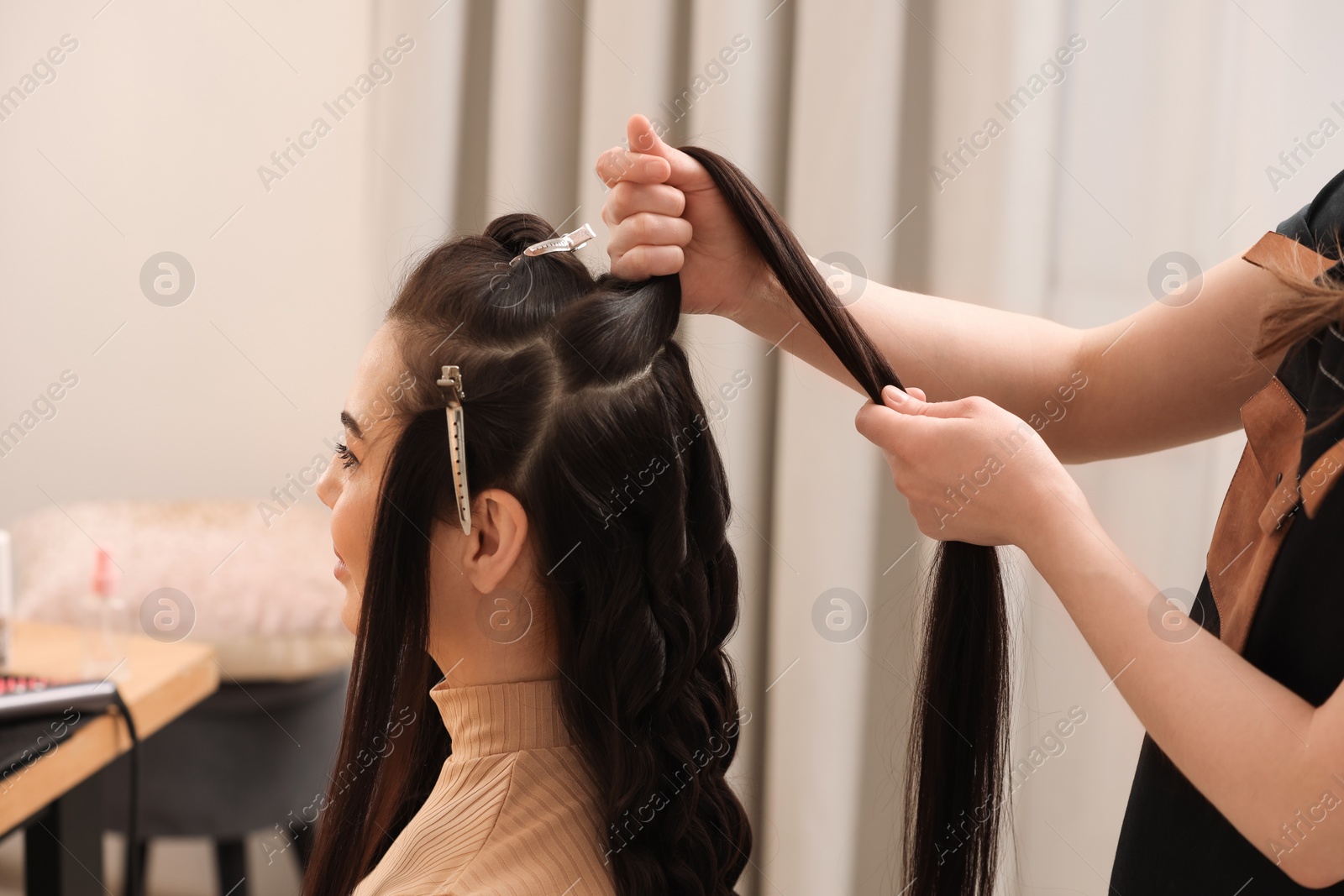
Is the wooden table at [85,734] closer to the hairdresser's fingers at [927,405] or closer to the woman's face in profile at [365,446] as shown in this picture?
the woman's face in profile at [365,446]

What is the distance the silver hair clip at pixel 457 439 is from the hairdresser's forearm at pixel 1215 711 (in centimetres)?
40

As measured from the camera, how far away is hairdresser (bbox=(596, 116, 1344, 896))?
0.57 meters

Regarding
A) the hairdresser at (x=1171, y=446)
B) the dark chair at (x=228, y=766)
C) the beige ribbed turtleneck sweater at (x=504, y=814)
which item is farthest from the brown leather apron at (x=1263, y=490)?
the dark chair at (x=228, y=766)

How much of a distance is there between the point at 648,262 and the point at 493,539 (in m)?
0.25

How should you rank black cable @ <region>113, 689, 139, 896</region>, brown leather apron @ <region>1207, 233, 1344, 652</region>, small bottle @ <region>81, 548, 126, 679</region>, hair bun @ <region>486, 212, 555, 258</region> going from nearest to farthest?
brown leather apron @ <region>1207, 233, 1344, 652</region>, hair bun @ <region>486, 212, 555, 258</region>, black cable @ <region>113, 689, 139, 896</region>, small bottle @ <region>81, 548, 126, 679</region>

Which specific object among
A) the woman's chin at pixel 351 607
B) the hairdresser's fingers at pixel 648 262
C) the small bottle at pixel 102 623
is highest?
the small bottle at pixel 102 623

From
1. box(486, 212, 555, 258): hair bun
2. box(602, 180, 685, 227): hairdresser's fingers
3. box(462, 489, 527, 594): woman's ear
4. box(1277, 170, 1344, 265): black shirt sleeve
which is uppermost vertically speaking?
box(486, 212, 555, 258): hair bun

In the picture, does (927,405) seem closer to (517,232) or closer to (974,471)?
(974,471)

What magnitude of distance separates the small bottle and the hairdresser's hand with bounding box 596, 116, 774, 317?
0.97 metres

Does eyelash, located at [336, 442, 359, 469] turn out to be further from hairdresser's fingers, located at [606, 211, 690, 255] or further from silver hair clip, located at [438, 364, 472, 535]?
hairdresser's fingers, located at [606, 211, 690, 255]

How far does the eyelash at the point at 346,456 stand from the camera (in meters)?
0.83

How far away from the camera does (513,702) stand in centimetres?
79

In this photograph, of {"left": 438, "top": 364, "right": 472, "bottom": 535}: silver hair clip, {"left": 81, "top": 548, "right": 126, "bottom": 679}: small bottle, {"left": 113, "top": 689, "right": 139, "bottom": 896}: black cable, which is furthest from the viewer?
{"left": 81, "top": 548, "right": 126, "bottom": 679}: small bottle

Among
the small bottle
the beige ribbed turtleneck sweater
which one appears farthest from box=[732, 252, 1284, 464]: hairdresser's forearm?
the small bottle
